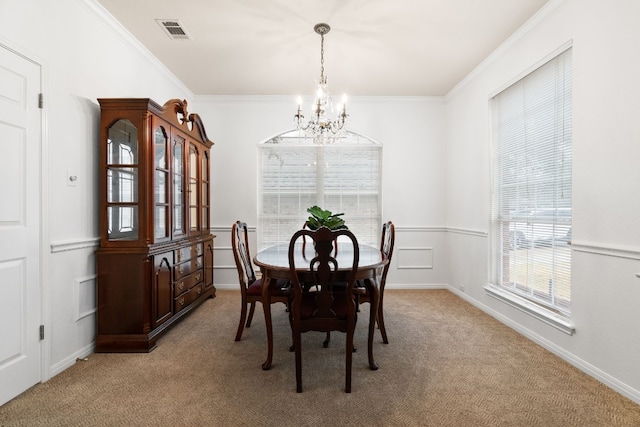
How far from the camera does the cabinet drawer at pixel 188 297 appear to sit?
123 inches

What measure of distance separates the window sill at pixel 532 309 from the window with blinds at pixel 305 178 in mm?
1815

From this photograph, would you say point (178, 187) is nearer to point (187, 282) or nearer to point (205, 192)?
point (205, 192)

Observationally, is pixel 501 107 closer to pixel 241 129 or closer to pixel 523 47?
pixel 523 47

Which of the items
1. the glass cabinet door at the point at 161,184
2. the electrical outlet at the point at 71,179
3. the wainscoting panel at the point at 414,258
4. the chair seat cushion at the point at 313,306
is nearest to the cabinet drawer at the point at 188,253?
the glass cabinet door at the point at 161,184

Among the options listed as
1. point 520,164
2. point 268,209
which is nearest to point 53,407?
point 268,209

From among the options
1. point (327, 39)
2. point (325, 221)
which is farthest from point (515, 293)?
point (327, 39)

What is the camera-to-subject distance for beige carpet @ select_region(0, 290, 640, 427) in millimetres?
1755

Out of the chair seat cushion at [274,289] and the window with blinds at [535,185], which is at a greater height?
the window with blinds at [535,185]

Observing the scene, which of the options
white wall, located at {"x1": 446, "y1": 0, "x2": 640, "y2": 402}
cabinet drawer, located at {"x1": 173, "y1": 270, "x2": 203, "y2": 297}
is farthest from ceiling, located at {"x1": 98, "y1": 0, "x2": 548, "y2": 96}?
cabinet drawer, located at {"x1": 173, "y1": 270, "x2": 203, "y2": 297}

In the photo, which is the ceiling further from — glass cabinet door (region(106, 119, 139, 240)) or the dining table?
the dining table

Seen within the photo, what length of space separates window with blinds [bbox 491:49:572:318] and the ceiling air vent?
3267 millimetres

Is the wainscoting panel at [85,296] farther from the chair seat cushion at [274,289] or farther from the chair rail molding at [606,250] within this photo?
the chair rail molding at [606,250]

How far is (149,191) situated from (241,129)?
7.56ft

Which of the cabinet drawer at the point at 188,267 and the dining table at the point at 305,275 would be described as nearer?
the dining table at the point at 305,275
